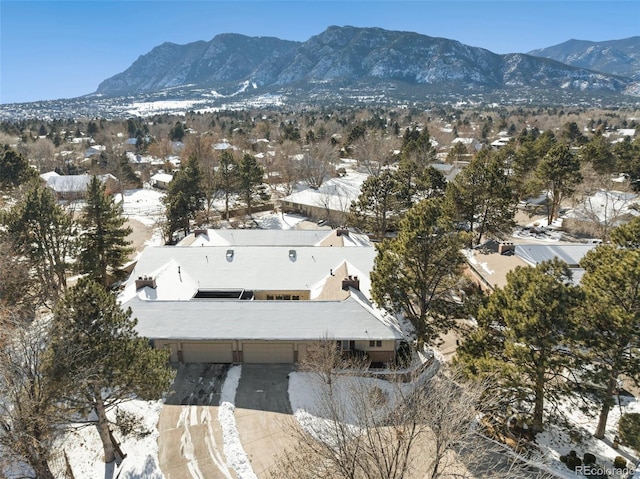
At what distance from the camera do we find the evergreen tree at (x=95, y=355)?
13.2 metres

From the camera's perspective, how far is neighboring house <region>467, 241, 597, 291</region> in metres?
30.0

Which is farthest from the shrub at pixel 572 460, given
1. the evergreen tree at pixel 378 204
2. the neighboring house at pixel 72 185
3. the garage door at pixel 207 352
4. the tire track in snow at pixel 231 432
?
the neighboring house at pixel 72 185

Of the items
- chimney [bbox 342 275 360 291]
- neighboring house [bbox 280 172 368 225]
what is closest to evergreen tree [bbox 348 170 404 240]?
neighboring house [bbox 280 172 368 225]

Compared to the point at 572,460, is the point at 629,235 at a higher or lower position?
higher

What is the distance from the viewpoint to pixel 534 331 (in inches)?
603

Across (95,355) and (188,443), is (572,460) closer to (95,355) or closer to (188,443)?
(188,443)

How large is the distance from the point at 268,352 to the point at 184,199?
89.7 feet

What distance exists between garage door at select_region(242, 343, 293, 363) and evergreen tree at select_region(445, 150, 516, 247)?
923 inches

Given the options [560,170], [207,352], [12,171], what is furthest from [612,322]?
[12,171]

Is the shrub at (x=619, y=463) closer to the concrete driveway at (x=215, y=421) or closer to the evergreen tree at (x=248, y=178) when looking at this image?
Answer: the concrete driveway at (x=215, y=421)

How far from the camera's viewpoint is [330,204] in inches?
2172

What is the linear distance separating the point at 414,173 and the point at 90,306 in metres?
48.2

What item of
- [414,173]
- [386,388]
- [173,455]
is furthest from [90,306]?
[414,173]

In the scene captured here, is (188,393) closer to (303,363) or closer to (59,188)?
(303,363)
